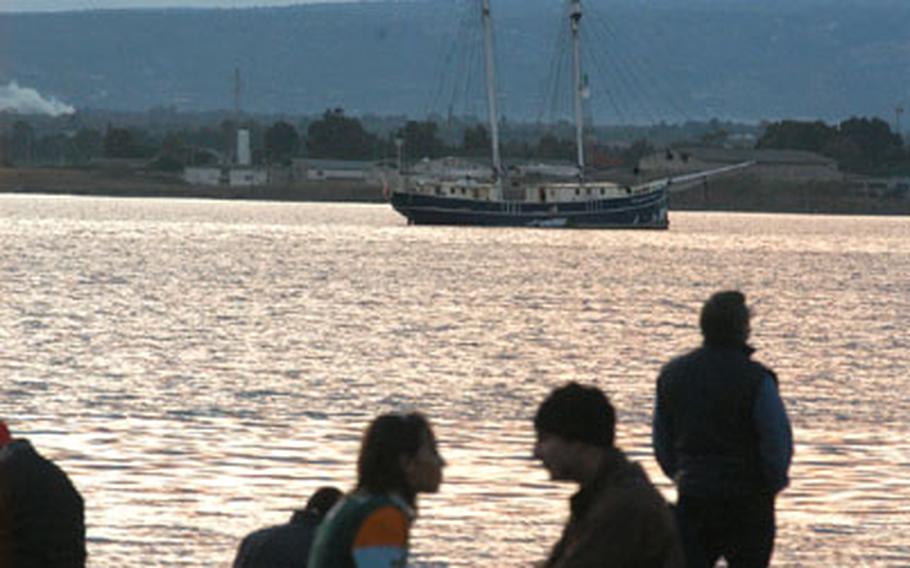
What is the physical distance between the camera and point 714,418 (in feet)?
40.6

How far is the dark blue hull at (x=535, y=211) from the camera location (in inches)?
6412

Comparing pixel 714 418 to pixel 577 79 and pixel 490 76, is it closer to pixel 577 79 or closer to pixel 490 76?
pixel 490 76

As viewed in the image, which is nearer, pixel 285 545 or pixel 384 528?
pixel 384 528

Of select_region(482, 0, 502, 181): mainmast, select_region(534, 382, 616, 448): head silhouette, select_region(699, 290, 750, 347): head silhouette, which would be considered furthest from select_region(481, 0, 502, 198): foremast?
select_region(534, 382, 616, 448): head silhouette

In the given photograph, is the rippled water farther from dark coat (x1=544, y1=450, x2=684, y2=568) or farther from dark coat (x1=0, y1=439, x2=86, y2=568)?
dark coat (x1=544, y1=450, x2=684, y2=568)

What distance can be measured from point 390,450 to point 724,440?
452cm

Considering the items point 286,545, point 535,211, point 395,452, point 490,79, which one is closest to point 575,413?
point 395,452

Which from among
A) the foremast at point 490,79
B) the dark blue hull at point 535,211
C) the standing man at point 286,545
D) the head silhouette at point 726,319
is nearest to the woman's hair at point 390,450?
the standing man at point 286,545

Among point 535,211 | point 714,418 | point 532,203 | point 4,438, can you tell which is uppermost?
point 4,438

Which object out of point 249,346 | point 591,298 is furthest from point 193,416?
point 591,298

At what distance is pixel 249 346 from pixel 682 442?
3918cm

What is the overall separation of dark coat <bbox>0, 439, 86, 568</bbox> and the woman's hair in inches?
120

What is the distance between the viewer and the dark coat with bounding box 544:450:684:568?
885cm

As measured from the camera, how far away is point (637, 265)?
119688 millimetres
